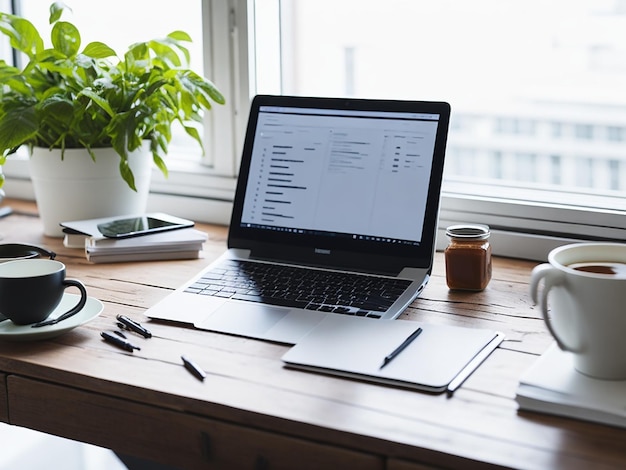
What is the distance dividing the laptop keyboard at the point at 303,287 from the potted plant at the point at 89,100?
13.9 inches

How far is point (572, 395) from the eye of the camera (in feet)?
3.17

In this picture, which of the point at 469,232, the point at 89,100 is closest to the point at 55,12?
the point at 89,100

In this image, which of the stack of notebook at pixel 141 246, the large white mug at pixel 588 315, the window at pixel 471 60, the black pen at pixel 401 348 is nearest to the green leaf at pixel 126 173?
the stack of notebook at pixel 141 246

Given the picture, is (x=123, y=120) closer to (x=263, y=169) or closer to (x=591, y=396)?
(x=263, y=169)

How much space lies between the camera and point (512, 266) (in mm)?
1565

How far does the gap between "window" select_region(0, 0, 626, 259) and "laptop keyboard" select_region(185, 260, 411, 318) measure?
0.37 meters

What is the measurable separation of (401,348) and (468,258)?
31cm

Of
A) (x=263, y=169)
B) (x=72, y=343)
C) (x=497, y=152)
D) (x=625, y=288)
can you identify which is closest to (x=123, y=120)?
(x=263, y=169)

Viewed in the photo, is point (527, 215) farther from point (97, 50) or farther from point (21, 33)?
point (21, 33)

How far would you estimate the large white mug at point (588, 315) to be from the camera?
971 mm

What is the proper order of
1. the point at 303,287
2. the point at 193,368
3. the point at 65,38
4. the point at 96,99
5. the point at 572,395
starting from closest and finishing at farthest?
1. the point at 572,395
2. the point at 193,368
3. the point at 303,287
4. the point at 96,99
5. the point at 65,38

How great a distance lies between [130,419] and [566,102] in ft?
9.24

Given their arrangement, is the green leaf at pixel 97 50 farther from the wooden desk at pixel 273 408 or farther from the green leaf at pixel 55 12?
the wooden desk at pixel 273 408

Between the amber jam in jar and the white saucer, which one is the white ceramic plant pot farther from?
the amber jam in jar
